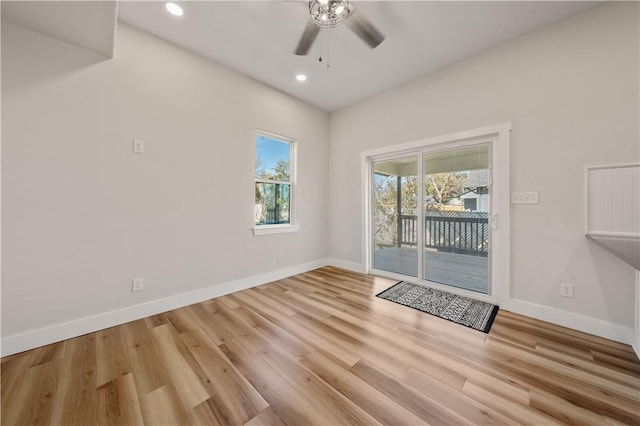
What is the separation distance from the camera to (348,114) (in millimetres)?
4113

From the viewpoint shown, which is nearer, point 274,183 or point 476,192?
point 476,192

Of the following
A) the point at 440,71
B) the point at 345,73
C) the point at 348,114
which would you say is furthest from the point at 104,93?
the point at 440,71

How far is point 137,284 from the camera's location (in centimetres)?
234

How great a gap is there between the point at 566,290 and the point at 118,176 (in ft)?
14.5

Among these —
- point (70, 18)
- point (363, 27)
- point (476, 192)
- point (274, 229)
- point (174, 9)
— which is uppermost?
point (174, 9)

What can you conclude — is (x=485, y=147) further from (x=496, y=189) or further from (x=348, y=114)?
(x=348, y=114)

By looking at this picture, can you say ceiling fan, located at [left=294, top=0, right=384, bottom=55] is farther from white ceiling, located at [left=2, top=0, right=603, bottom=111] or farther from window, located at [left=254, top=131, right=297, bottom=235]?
window, located at [left=254, top=131, right=297, bottom=235]

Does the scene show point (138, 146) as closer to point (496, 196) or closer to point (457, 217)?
point (457, 217)

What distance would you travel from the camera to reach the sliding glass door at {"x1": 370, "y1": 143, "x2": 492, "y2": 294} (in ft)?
9.33

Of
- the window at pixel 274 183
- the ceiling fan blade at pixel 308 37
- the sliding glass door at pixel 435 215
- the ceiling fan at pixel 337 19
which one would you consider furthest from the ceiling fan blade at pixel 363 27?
the window at pixel 274 183

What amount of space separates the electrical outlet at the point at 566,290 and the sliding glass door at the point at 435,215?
0.64 metres

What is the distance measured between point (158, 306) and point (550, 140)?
14.3 ft

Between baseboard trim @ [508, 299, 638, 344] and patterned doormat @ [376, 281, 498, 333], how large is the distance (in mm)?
245

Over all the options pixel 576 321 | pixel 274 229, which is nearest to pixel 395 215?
pixel 274 229
